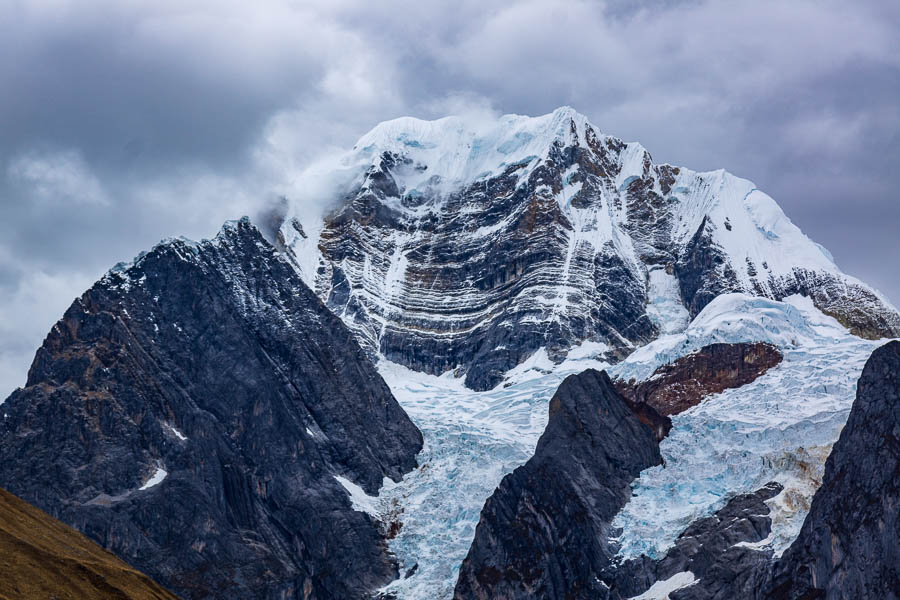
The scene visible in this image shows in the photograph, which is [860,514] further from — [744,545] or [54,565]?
[54,565]

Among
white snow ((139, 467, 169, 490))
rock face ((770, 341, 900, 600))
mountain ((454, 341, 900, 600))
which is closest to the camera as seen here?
rock face ((770, 341, 900, 600))

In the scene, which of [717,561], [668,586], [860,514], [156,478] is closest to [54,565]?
[156,478]

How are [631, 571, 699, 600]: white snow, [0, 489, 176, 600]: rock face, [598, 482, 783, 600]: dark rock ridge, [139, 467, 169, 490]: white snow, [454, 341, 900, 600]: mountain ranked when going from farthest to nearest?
[139, 467, 169, 490]: white snow
[631, 571, 699, 600]: white snow
[598, 482, 783, 600]: dark rock ridge
[454, 341, 900, 600]: mountain
[0, 489, 176, 600]: rock face

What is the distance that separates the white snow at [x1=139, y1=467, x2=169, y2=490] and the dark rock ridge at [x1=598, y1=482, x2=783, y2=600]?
61.9 m

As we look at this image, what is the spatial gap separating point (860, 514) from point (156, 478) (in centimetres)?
9390

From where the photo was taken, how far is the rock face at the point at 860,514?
525 feet

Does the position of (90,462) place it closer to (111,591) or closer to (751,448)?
(111,591)

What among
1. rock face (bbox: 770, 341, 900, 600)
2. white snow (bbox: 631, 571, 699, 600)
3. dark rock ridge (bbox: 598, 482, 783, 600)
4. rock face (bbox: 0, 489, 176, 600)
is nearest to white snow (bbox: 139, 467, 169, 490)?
rock face (bbox: 0, 489, 176, 600)

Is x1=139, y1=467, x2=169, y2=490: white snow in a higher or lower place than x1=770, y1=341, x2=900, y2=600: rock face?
higher

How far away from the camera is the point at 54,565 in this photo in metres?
150

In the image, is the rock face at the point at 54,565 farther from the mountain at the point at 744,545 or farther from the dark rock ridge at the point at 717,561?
the dark rock ridge at the point at 717,561

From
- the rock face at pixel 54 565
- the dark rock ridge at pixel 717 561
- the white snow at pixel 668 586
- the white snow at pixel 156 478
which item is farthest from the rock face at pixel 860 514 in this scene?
the white snow at pixel 156 478

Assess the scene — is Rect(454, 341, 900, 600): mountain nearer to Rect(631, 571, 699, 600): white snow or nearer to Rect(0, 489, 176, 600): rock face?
Rect(631, 571, 699, 600): white snow

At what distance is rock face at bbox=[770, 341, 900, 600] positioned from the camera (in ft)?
525
